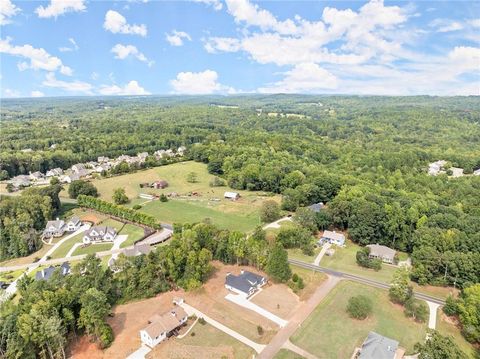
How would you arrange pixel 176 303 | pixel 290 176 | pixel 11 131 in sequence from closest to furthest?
pixel 176 303 < pixel 290 176 < pixel 11 131

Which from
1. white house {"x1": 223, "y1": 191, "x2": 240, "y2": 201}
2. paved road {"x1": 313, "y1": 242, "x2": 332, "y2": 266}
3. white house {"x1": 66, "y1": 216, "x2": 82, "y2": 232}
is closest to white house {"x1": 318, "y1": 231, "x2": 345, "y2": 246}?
paved road {"x1": 313, "y1": 242, "x2": 332, "y2": 266}

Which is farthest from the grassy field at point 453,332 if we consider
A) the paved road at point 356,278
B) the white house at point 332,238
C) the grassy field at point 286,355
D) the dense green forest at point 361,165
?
the white house at point 332,238

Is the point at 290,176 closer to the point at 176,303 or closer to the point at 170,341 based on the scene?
the point at 176,303

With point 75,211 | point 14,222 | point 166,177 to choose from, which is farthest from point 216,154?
point 14,222

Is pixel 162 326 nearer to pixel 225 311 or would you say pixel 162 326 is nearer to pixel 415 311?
pixel 225 311

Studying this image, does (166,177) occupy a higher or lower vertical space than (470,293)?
lower

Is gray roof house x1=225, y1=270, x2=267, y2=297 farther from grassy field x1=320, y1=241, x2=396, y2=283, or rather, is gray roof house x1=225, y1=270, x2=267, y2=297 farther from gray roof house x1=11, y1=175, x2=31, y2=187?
gray roof house x1=11, y1=175, x2=31, y2=187

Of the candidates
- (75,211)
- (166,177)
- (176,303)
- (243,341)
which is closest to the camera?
(243,341)

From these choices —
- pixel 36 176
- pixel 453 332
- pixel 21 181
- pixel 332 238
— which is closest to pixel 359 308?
pixel 453 332
